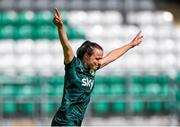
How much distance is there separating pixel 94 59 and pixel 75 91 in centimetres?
31

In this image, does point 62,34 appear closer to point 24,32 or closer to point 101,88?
point 101,88

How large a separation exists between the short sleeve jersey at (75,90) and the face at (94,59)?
52 mm

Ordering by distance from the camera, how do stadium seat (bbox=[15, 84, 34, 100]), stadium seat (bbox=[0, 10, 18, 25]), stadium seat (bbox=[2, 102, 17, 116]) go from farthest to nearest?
stadium seat (bbox=[0, 10, 18, 25]) < stadium seat (bbox=[15, 84, 34, 100]) < stadium seat (bbox=[2, 102, 17, 116])

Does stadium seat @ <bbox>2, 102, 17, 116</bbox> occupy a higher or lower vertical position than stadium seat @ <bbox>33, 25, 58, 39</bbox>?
lower

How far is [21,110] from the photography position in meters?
12.9

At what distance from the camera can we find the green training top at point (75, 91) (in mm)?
5777

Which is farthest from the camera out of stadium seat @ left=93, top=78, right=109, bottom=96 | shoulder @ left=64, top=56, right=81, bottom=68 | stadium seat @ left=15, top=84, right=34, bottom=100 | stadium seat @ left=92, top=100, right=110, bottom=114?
stadium seat @ left=93, top=78, right=109, bottom=96

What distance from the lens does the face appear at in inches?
227

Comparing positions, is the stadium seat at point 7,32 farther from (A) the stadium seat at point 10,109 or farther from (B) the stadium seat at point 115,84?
(A) the stadium seat at point 10,109

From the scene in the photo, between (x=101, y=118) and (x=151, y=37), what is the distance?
3532 millimetres

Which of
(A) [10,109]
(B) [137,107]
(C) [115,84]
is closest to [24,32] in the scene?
(C) [115,84]

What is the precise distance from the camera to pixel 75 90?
580 centimetres

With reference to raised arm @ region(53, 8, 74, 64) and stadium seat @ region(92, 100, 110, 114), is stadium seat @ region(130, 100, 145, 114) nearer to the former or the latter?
stadium seat @ region(92, 100, 110, 114)

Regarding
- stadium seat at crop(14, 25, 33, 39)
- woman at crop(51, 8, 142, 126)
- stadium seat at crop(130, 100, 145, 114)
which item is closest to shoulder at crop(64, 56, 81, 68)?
woman at crop(51, 8, 142, 126)
